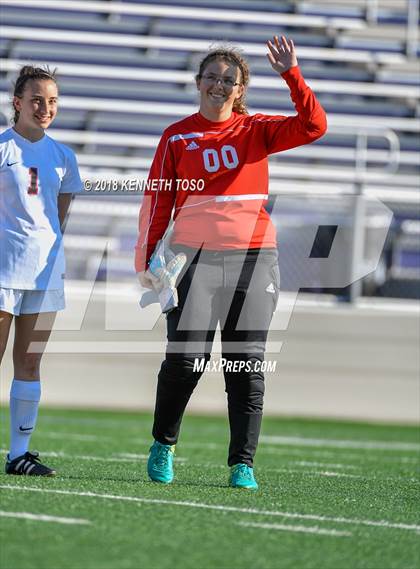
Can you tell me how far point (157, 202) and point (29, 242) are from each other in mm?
496

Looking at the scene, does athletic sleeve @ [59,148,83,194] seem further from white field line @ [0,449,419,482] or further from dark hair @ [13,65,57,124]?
white field line @ [0,449,419,482]

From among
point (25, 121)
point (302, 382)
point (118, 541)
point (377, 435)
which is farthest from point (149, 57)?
point (118, 541)

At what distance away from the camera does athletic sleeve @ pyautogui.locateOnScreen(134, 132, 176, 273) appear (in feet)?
13.2

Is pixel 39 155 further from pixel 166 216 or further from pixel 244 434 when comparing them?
pixel 244 434

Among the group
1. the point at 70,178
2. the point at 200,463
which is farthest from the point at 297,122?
the point at 200,463

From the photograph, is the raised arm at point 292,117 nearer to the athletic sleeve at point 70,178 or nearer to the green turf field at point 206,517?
the athletic sleeve at point 70,178

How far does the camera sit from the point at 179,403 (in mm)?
4047

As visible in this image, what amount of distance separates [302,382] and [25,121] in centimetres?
543

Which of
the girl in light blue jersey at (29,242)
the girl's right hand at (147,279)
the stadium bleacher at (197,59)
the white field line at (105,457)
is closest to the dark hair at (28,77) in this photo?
the girl in light blue jersey at (29,242)

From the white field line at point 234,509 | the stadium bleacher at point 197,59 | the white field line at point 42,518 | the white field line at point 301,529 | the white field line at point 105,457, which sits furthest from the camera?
the stadium bleacher at point 197,59

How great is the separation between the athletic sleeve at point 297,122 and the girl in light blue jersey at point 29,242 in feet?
2.67

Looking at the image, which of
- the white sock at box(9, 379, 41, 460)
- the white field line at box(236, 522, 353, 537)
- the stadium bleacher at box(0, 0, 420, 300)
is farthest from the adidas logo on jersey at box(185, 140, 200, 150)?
the stadium bleacher at box(0, 0, 420, 300)

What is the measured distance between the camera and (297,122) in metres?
3.98

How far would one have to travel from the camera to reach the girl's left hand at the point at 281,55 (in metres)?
4.02
